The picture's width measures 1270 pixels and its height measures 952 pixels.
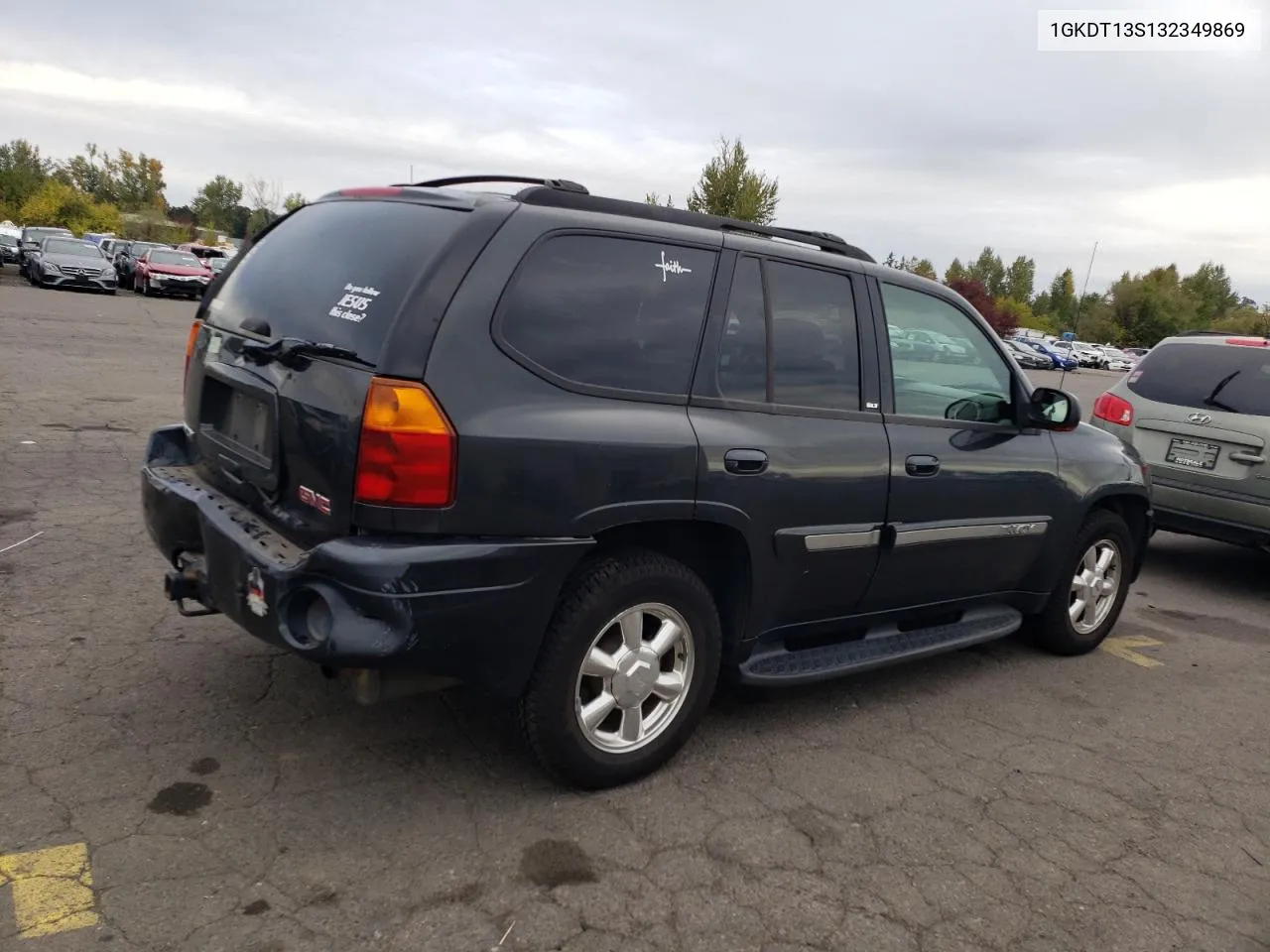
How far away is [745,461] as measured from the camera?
3297mm

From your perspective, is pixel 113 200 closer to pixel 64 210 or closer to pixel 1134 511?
pixel 64 210

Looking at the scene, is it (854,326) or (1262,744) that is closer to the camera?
(854,326)

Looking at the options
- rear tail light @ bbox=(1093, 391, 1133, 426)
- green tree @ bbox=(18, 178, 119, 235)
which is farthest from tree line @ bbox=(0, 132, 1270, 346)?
rear tail light @ bbox=(1093, 391, 1133, 426)

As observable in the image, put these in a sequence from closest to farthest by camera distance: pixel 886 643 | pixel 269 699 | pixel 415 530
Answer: pixel 415 530 < pixel 269 699 < pixel 886 643

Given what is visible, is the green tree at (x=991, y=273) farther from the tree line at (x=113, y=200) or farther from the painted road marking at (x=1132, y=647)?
the painted road marking at (x=1132, y=647)

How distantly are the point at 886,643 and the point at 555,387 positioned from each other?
1.93 metres

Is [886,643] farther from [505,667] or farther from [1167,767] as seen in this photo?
[505,667]

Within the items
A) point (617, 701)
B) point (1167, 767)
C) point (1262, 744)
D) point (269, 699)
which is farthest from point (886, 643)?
point (269, 699)

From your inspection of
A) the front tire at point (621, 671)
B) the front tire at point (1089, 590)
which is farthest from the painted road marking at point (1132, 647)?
the front tire at point (621, 671)

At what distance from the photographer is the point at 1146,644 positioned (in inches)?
213

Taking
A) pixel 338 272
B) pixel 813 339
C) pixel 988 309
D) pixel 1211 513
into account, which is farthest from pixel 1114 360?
pixel 338 272

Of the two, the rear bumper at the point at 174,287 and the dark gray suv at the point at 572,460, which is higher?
the dark gray suv at the point at 572,460

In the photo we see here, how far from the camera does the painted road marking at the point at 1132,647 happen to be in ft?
16.7

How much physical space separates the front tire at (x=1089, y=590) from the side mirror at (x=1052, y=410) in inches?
25.0
